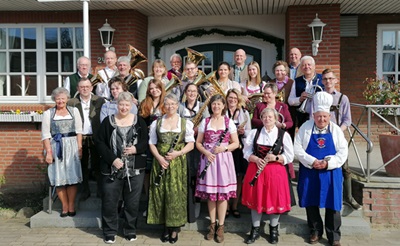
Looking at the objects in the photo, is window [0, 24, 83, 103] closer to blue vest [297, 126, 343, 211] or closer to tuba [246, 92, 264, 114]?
tuba [246, 92, 264, 114]

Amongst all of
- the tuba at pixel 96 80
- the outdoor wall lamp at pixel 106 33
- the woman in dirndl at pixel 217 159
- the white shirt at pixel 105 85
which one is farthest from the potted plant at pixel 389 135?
the outdoor wall lamp at pixel 106 33

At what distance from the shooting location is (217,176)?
17.4 ft

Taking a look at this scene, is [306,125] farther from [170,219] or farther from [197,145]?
[170,219]

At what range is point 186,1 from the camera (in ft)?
28.0

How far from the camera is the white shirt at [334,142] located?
511 cm

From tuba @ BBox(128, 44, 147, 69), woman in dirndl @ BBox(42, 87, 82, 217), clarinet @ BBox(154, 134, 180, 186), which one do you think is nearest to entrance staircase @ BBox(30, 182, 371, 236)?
woman in dirndl @ BBox(42, 87, 82, 217)

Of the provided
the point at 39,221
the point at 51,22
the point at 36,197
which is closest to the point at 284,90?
the point at 39,221

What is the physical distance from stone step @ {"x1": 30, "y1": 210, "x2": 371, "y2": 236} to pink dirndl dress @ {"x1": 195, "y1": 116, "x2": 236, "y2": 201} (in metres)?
0.64

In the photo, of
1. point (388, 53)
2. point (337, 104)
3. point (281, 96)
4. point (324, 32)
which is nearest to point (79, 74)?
point (281, 96)

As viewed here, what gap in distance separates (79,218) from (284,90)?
11.0ft

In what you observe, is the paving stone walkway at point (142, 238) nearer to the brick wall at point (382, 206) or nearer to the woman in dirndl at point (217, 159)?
the brick wall at point (382, 206)

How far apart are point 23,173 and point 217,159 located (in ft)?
17.7

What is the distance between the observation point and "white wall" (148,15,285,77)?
32.0 ft

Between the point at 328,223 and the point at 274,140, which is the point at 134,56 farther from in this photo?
the point at 328,223
